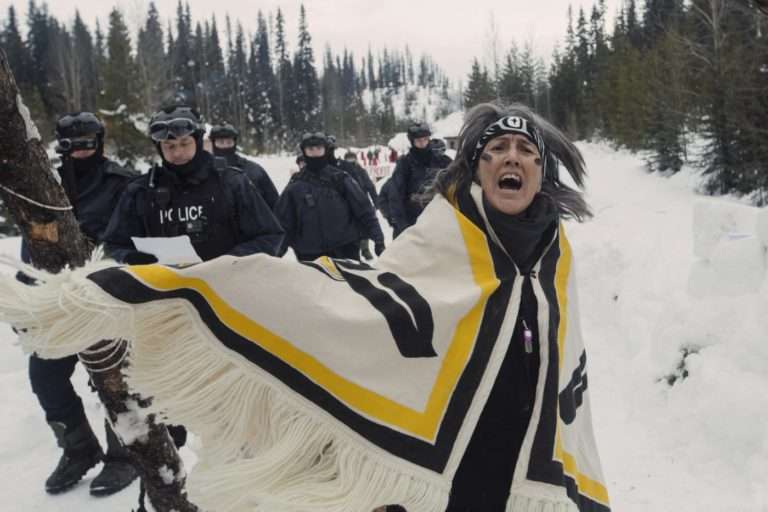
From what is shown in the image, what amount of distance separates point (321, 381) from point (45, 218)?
1.10 metres

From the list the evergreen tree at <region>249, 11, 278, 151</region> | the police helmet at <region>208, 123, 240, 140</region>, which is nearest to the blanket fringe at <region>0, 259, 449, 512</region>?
the police helmet at <region>208, 123, 240, 140</region>

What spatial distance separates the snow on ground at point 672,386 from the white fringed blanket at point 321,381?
226 cm

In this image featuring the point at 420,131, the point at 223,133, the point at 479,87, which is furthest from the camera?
the point at 479,87

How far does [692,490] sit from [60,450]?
168 inches

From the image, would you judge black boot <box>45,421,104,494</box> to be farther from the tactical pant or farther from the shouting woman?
the shouting woman

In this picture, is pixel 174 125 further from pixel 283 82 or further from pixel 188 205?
pixel 283 82

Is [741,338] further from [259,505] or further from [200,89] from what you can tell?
[200,89]

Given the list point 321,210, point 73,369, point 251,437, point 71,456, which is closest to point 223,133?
point 321,210

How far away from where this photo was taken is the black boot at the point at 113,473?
11.4 feet

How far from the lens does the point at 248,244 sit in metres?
3.09

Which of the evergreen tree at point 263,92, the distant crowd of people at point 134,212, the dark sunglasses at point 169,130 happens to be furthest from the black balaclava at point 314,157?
the evergreen tree at point 263,92

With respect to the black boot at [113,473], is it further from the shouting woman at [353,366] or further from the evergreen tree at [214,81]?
the evergreen tree at [214,81]

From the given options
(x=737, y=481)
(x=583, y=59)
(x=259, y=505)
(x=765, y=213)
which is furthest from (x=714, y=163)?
(x=583, y=59)

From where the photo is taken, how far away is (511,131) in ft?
6.40
